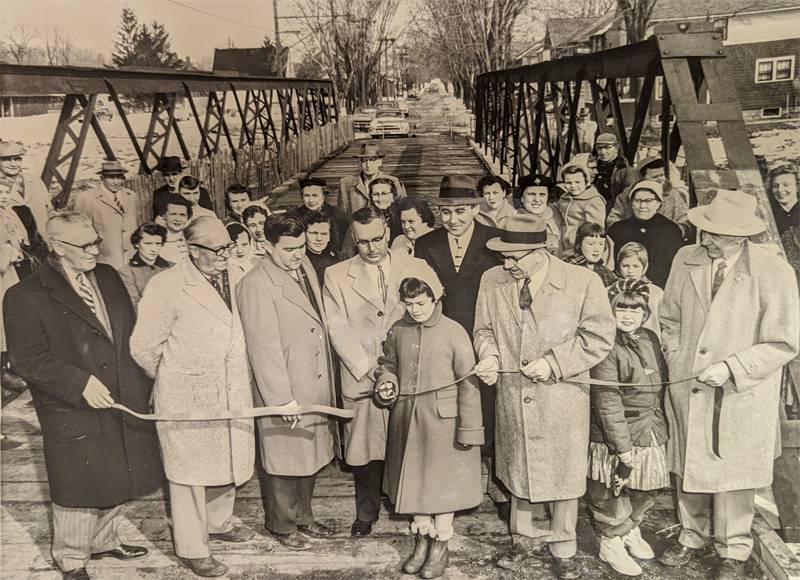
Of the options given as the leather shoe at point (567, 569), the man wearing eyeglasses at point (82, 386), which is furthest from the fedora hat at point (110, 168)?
the leather shoe at point (567, 569)

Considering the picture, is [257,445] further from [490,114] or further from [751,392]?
[490,114]

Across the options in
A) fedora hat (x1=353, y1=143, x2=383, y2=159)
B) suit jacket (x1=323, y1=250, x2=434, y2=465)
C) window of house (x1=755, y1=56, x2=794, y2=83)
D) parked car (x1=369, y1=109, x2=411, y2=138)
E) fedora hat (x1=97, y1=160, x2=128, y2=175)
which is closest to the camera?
suit jacket (x1=323, y1=250, x2=434, y2=465)

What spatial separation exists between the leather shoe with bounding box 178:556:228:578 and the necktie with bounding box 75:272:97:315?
1663mm

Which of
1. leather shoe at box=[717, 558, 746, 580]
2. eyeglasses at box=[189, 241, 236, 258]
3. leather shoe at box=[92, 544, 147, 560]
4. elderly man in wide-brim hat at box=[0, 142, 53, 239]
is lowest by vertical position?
leather shoe at box=[717, 558, 746, 580]

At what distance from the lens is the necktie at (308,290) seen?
4277 mm

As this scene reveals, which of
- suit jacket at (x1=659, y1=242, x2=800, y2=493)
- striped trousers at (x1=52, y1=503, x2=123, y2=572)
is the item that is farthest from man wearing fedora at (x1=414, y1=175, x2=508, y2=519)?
striped trousers at (x1=52, y1=503, x2=123, y2=572)

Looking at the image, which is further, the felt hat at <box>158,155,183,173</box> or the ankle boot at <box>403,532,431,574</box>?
the felt hat at <box>158,155,183,173</box>

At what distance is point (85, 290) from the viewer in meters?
4.15

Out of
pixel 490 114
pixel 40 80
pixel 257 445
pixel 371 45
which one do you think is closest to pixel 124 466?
pixel 257 445

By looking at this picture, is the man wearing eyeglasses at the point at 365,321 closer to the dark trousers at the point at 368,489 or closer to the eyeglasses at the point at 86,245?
the dark trousers at the point at 368,489

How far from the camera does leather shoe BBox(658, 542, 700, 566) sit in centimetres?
423

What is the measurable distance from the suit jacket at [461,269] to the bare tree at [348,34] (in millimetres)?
1810

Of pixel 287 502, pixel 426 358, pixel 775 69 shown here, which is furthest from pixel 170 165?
pixel 775 69

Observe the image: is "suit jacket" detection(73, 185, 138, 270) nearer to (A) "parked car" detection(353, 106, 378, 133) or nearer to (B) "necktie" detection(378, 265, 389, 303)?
(B) "necktie" detection(378, 265, 389, 303)
